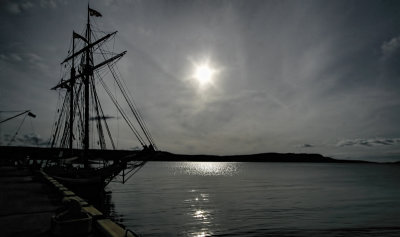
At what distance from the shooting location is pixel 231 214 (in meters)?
24.9

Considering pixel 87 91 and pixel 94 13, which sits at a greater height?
pixel 94 13

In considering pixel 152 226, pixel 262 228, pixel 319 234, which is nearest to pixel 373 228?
pixel 319 234

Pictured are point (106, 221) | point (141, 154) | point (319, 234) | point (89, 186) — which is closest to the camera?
point (106, 221)

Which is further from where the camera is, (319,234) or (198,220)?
(198,220)

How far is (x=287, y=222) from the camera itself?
70.7 feet

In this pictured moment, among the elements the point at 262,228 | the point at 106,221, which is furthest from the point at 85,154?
the point at 106,221

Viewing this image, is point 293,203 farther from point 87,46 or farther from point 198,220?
point 87,46

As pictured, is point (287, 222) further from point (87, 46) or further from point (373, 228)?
point (87, 46)

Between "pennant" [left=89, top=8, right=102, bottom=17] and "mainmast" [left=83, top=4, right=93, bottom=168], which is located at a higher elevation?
"pennant" [left=89, top=8, right=102, bottom=17]

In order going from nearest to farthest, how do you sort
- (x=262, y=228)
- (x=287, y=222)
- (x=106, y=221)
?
(x=106, y=221) → (x=262, y=228) → (x=287, y=222)

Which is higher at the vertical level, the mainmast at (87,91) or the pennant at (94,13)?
the pennant at (94,13)

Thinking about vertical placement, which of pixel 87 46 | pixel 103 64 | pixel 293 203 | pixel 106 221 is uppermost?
pixel 87 46

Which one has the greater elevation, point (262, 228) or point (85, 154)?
point (85, 154)

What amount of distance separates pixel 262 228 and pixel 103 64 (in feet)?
97.9
